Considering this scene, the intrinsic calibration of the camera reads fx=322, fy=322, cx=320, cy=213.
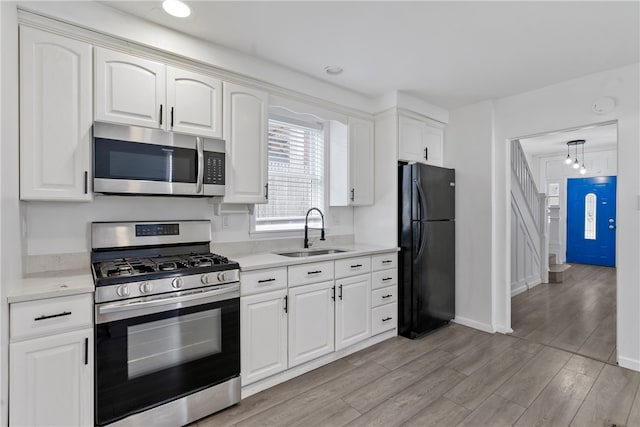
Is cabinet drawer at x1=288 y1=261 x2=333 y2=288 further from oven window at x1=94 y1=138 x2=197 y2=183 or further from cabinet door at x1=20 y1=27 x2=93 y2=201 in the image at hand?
cabinet door at x1=20 y1=27 x2=93 y2=201

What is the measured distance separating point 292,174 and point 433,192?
4.98 feet

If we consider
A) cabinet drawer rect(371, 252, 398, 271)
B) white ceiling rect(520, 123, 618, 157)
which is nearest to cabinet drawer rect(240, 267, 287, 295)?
cabinet drawer rect(371, 252, 398, 271)

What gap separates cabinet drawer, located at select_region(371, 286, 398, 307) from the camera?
3.13m

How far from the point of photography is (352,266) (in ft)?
9.61

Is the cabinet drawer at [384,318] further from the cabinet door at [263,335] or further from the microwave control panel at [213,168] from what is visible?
the microwave control panel at [213,168]

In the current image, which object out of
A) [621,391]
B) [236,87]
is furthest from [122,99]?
[621,391]

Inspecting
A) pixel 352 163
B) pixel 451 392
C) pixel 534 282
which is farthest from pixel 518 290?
pixel 352 163

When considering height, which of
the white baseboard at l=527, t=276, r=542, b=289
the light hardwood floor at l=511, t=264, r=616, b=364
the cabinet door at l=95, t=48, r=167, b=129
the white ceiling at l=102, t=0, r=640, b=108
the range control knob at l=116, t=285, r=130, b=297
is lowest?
the light hardwood floor at l=511, t=264, r=616, b=364

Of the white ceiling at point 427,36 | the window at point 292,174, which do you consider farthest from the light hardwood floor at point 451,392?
the white ceiling at point 427,36

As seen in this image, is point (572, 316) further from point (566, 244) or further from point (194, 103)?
point (194, 103)

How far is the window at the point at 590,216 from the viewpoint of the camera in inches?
271

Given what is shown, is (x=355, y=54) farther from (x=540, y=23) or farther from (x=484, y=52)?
(x=540, y=23)

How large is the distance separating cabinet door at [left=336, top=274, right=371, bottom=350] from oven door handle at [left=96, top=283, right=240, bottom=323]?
3.34 ft

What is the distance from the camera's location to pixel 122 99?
2.04 metres
